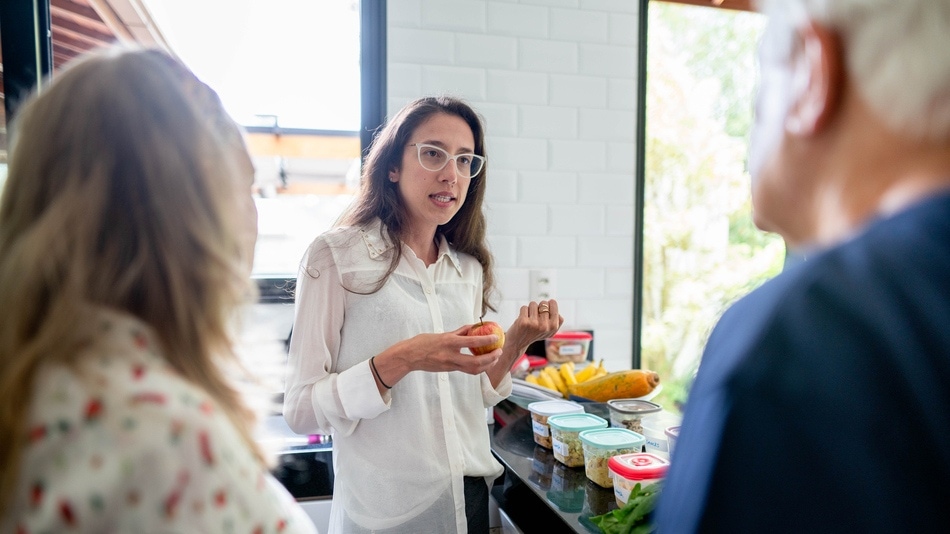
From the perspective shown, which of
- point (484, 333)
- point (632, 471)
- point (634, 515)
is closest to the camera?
point (634, 515)

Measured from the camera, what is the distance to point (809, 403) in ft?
1.45

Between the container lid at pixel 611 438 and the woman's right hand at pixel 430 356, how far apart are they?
0.34 metres

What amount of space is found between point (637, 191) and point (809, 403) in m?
2.33

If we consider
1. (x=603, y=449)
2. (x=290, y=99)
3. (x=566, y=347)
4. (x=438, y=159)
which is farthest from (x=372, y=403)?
(x=290, y=99)

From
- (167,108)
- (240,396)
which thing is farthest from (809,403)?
(167,108)

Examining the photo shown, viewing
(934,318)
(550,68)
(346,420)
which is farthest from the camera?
(550,68)

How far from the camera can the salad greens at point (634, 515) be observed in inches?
46.6

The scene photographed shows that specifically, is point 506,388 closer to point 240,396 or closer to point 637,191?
point 240,396

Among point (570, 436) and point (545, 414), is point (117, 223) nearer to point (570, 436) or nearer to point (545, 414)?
point (570, 436)

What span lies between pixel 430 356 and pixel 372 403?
17 cm

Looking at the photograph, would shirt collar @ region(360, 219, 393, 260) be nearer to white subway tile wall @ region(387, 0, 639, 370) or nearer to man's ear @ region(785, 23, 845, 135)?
white subway tile wall @ region(387, 0, 639, 370)

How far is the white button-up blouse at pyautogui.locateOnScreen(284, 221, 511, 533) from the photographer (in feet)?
4.74

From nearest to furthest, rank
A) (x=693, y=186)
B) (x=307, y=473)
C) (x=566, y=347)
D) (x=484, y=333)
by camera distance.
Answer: (x=484, y=333), (x=307, y=473), (x=566, y=347), (x=693, y=186)

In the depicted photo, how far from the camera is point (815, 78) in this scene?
53 cm
